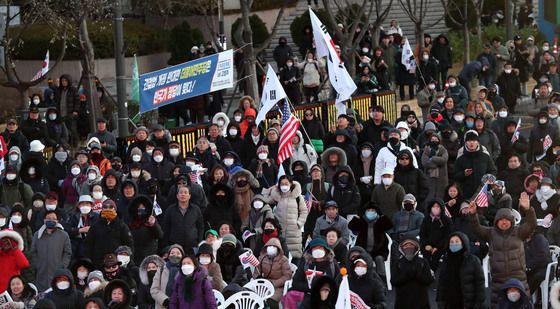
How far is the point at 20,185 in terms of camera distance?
21594mm

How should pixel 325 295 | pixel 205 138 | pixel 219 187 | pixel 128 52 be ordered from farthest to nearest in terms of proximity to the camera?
pixel 128 52 → pixel 205 138 → pixel 219 187 → pixel 325 295

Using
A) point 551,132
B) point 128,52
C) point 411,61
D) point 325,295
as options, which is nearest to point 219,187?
point 325,295

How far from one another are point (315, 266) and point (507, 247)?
219 cm

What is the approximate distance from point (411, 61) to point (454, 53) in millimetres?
8269

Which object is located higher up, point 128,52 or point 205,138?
point 205,138

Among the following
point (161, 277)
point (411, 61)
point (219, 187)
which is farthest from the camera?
point (411, 61)

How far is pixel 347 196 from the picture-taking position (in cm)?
2091

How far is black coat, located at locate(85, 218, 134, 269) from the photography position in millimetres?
19078

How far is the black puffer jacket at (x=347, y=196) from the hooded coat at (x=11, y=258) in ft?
13.9

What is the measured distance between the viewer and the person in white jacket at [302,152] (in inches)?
901

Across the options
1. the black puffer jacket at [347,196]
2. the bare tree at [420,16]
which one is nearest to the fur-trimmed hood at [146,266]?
the black puffer jacket at [347,196]

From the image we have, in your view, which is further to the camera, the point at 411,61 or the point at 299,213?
the point at 411,61

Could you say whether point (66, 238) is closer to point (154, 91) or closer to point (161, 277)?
point (161, 277)

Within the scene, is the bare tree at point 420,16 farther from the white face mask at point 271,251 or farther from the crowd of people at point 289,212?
the white face mask at point 271,251
